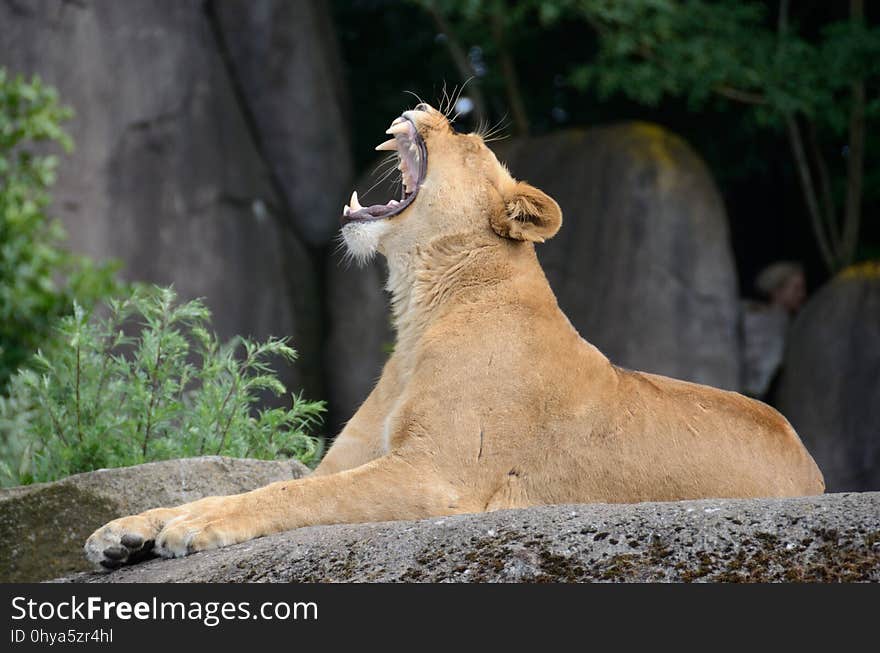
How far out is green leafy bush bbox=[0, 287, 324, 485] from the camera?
531 cm

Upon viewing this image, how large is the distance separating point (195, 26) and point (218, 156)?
1.16 m

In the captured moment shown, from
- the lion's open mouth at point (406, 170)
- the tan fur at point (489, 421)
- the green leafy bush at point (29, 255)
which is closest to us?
the tan fur at point (489, 421)

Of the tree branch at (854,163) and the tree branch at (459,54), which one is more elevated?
the tree branch at (459,54)

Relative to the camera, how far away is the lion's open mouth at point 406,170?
496 centimetres

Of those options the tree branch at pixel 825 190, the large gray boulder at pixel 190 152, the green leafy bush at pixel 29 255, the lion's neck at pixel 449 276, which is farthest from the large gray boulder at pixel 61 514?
the tree branch at pixel 825 190

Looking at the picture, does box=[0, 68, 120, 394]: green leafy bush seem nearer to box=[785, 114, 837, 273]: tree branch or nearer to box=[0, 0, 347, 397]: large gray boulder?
box=[0, 0, 347, 397]: large gray boulder

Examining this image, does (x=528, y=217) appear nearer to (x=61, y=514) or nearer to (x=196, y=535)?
(x=196, y=535)

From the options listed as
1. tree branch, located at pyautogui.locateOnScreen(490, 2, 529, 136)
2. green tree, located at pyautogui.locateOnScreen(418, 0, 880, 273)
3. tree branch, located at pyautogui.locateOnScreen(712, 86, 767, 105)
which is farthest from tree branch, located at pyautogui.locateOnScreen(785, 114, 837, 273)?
tree branch, located at pyautogui.locateOnScreen(490, 2, 529, 136)

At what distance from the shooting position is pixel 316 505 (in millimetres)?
4137

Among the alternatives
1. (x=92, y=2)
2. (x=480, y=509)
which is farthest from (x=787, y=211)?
(x=480, y=509)

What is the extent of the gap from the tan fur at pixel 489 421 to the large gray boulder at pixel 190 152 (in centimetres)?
676

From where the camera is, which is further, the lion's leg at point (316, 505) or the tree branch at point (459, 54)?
the tree branch at point (459, 54)

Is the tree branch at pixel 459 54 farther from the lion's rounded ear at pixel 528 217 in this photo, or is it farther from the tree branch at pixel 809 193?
the lion's rounded ear at pixel 528 217

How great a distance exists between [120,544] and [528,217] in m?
1.80
